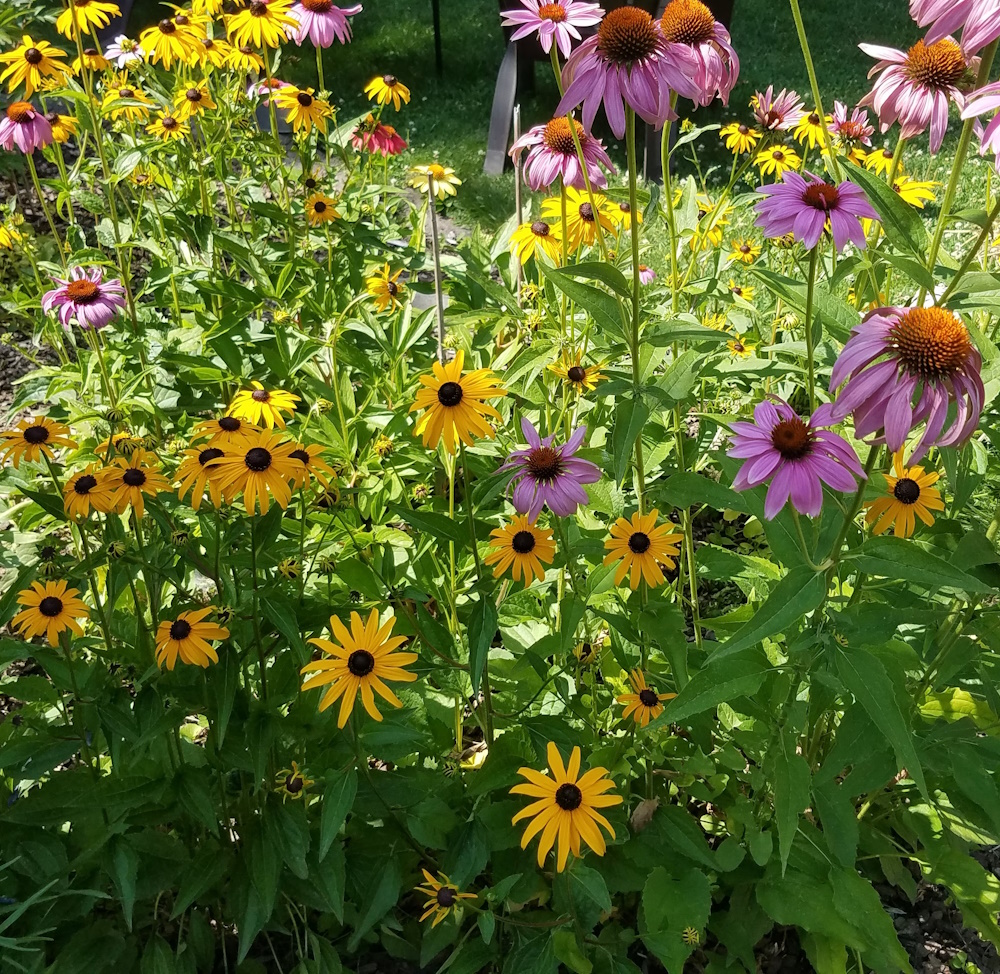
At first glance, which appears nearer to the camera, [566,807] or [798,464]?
[798,464]

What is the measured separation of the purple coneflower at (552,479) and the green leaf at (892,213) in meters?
0.49

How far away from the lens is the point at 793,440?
1.08m

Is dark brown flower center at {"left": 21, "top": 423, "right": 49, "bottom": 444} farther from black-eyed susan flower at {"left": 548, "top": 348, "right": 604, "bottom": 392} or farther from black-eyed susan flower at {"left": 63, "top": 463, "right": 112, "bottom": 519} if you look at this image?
black-eyed susan flower at {"left": 548, "top": 348, "right": 604, "bottom": 392}

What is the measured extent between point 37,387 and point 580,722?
5.78ft

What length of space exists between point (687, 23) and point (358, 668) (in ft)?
3.44

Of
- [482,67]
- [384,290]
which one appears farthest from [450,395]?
[482,67]

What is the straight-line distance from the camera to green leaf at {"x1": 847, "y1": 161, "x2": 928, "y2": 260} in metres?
1.11

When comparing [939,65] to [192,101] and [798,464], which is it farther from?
[192,101]

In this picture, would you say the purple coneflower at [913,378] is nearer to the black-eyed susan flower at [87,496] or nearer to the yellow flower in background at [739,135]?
the black-eyed susan flower at [87,496]

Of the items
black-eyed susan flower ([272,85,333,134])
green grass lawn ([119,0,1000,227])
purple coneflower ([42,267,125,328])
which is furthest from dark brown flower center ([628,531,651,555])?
green grass lawn ([119,0,1000,227])

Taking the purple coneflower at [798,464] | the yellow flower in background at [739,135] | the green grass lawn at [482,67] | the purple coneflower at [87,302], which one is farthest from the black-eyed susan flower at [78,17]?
the green grass lawn at [482,67]

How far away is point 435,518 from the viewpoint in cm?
142

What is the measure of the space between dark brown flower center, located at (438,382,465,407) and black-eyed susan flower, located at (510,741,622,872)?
523mm

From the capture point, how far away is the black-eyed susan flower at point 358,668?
1.20 meters
